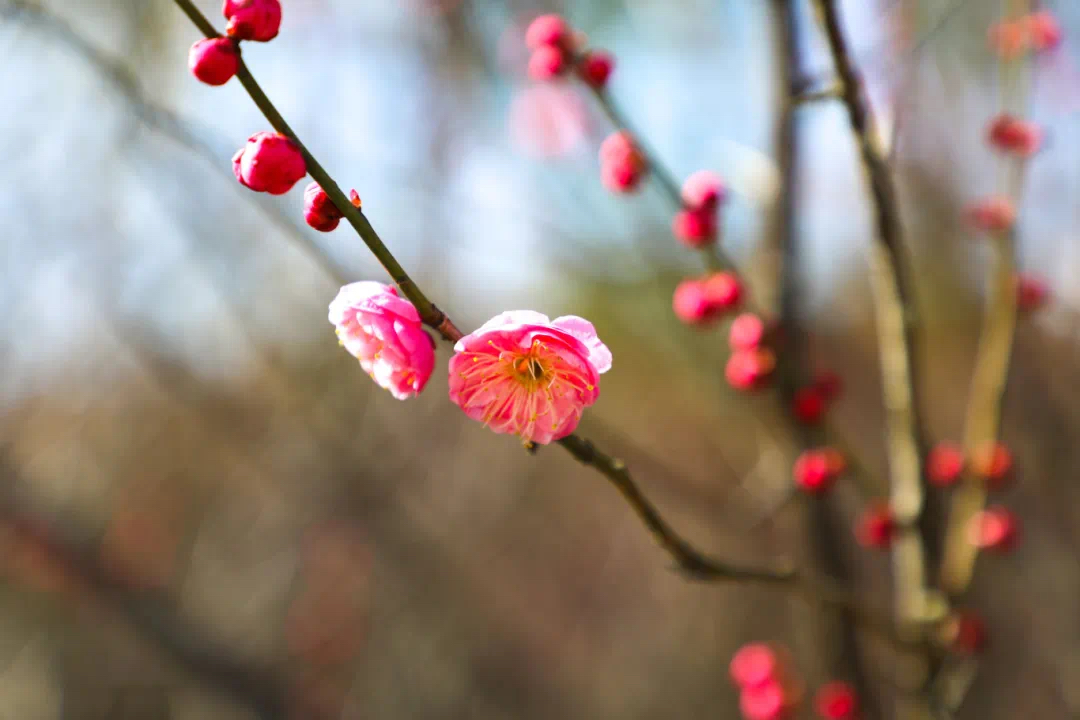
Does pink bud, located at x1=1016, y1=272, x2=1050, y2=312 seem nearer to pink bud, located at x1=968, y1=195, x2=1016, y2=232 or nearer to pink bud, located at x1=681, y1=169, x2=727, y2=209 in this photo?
pink bud, located at x1=968, y1=195, x2=1016, y2=232

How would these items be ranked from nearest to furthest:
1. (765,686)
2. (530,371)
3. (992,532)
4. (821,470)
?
(530,371)
(821,470)
(992,532)
(765,686)

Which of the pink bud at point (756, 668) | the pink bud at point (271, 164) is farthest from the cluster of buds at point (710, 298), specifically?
the pink bud at point (756, 668)

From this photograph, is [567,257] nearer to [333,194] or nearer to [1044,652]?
[333,194]

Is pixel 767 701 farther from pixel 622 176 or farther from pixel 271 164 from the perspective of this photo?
pixel 271 164

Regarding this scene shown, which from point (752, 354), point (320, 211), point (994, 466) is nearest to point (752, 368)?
point (752, 354)

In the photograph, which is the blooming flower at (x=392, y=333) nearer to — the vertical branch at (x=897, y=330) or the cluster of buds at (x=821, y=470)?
the vertical branch at (x=897, y=330)

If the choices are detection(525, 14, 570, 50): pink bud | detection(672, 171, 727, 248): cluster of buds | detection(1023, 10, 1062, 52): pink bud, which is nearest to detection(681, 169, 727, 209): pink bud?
detection(672, 171, 727, 248): cluster of buds

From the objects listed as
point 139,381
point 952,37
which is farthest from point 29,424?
point 952,37
